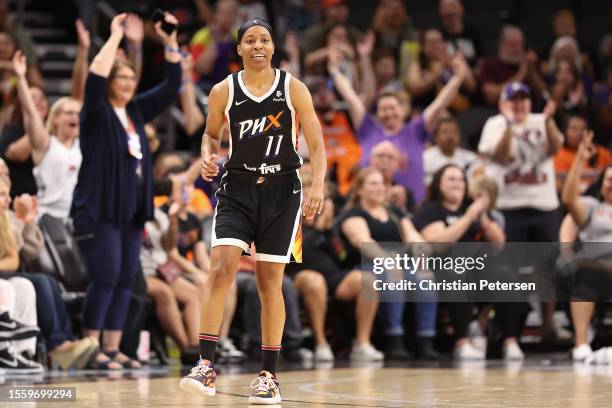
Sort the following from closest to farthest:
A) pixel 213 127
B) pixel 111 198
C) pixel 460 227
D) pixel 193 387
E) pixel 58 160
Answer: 1. pixel 193 387
2. pixel 213 127
3. pixel 111 198
4. pixel 58 160
5. pixel 460 227

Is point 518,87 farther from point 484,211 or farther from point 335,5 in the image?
point 335,5

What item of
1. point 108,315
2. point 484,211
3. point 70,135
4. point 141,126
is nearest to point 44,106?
point 70,135

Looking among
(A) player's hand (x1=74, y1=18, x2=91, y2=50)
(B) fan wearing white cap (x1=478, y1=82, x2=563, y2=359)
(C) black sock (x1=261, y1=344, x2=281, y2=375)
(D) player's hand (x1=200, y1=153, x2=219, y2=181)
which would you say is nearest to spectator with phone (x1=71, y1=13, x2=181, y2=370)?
(A) player's hand (x1=74, y1=18, x2=91, y2=50)

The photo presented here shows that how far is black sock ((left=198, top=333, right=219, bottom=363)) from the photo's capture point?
5.90m

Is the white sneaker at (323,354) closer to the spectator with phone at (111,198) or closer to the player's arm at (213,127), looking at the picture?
the spectator with phone at (111,198)

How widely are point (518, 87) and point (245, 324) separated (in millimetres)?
3339

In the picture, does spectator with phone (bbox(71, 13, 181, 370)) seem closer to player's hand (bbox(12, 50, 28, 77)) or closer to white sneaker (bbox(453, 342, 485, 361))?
player's hand (bbox(12, 50, 28, 77))

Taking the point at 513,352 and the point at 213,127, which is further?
the point at 513,352

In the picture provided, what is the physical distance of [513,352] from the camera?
32.4ft

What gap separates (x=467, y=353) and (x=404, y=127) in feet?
7.48

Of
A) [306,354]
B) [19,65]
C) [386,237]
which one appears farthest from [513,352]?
[19,65]

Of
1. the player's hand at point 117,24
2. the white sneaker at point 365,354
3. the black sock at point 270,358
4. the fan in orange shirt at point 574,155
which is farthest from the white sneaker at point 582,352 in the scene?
the player's hand at point 117,24

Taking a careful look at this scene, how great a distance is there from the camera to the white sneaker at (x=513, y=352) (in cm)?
983

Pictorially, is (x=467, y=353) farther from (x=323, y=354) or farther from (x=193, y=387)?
(x=193, y=387)
